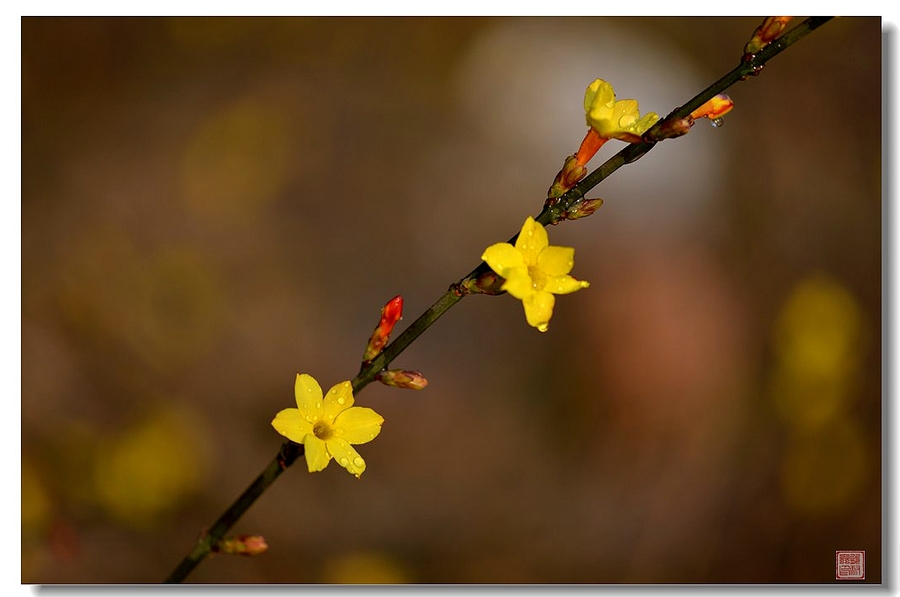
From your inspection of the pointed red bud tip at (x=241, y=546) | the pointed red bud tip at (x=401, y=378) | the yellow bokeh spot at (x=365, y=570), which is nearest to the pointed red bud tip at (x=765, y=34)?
the pointed red bud tip at (x=401, y=378)

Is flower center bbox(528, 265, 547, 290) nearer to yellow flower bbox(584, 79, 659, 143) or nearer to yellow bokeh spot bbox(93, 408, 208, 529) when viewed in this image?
yellow flower bbox(584, 79, 659, 143)

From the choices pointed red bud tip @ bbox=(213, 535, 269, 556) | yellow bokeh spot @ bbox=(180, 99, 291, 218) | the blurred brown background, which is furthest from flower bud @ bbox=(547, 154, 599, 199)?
yellow bokeh spot @ bbox=(180, 99, 291, 218)

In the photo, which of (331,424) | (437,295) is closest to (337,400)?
(331,424)

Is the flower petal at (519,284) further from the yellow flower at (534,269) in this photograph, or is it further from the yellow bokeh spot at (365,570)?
the yellow bokeh spot at (365,570)

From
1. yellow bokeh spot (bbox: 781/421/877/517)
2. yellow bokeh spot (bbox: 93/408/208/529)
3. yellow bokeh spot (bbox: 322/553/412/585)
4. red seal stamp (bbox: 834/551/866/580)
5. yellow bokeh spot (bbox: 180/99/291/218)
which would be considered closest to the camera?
red seal stamp (bbox: 834/551/866/580)

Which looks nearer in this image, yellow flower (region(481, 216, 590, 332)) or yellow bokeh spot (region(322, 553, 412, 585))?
yellow flower (region(481, 216, 590, 332))

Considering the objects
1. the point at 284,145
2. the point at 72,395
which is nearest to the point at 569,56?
the point at 284,145

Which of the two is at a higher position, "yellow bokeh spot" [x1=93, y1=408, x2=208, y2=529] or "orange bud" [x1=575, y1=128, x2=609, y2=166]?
"orange bud" [x1=575, y1=128, x2=609, y2=166]

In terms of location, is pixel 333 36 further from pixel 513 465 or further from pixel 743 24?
pixel 513 465

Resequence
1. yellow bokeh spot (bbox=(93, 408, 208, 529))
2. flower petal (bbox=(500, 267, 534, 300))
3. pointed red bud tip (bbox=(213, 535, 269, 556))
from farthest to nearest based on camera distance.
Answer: yellow bokeh spot (bbox=(93, 408, 208, 529))
pointed red bud tip (bbox=(213, 535, 269, 556))
flower petal (bbox=(500, 267, 534, 300))
